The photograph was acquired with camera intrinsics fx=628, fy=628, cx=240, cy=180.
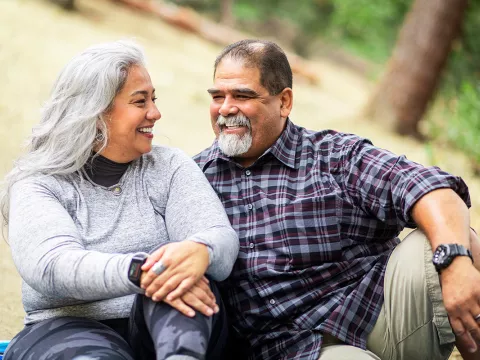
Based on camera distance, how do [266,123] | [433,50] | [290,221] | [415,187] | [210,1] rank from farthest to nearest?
[210,1] < [433,50] < [266,123] < [290,221] < [415,187]

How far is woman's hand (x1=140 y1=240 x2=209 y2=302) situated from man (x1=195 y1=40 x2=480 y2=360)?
0.42 m

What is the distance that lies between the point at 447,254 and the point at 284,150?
34.1 inches

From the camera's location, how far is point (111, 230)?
249 cm

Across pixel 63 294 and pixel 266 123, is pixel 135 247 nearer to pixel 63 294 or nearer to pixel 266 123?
pixel 63 294

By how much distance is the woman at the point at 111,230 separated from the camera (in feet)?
7.06

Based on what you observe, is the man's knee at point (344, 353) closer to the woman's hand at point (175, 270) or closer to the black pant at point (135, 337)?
the black pant at point (135, 337)

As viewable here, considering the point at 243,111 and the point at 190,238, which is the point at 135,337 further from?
the point at 243,111

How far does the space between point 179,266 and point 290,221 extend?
0.61 m

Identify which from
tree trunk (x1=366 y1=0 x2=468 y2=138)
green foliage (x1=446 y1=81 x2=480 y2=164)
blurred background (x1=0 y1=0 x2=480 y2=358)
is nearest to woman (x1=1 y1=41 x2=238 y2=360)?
blurred background (x1=0 y1=0 x2=480 y2=358)

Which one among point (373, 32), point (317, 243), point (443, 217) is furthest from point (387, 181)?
point (373, 32)

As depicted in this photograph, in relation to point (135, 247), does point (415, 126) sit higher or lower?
higher

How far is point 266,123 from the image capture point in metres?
2.84

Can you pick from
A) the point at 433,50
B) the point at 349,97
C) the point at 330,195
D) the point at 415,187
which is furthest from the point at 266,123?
the point at 349,97

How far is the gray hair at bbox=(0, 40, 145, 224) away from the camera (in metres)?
2.52
